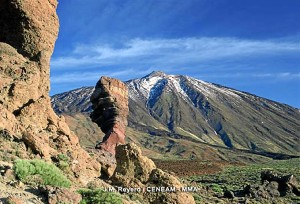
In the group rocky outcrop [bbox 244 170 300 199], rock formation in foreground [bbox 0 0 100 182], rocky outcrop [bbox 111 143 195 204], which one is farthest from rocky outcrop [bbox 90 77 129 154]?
rocky outcrop [bbox 111 143 195 204]

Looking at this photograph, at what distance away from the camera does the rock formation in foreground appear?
56.1ft

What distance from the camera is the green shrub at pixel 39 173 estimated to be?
1081 cm

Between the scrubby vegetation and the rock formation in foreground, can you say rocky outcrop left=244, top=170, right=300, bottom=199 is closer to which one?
the scrubby vegetation

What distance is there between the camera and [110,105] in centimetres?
3944

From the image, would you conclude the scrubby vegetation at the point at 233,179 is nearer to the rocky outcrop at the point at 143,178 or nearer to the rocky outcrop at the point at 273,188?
the rocky outcrop at the point at 273,188

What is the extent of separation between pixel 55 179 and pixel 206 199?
1923 centimetres

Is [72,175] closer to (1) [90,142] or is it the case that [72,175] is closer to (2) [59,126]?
Answer: (2) [59,126]

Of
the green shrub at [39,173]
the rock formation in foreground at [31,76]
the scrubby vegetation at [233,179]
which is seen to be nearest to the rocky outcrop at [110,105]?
the scrubby vegetation at [233,179]

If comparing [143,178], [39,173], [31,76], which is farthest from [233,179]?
[39,173]

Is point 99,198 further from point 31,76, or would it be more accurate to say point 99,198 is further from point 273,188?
point 273,188

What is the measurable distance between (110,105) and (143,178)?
2596cm

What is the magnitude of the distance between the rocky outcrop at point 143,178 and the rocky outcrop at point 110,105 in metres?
22.9

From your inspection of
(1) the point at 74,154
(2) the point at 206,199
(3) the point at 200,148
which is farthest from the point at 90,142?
(1) the point at 74,154

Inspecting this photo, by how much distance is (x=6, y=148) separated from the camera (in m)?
13.4
